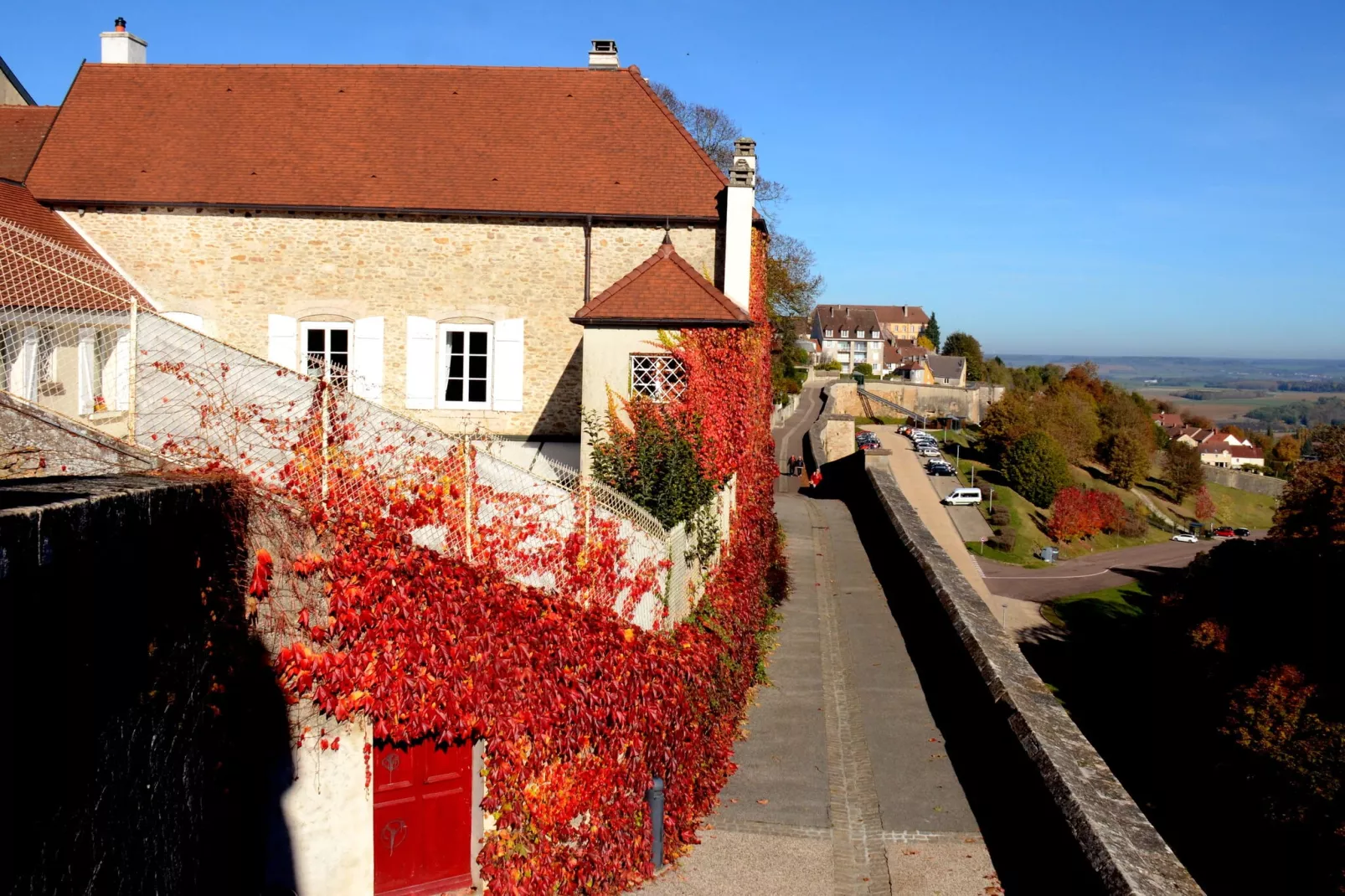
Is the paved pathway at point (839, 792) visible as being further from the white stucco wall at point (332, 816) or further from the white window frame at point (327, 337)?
the white window frame at point (327, 337)

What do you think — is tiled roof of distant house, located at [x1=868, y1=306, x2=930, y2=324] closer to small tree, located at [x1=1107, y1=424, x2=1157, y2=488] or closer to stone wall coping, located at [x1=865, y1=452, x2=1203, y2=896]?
small tree, located at [x1=1107, y1=424, x2=1157, y2=488]

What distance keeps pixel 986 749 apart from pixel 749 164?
9.62 metres

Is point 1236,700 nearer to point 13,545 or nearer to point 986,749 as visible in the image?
point 986,749

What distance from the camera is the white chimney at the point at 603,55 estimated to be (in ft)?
63.7

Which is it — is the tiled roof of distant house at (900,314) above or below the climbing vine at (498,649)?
above

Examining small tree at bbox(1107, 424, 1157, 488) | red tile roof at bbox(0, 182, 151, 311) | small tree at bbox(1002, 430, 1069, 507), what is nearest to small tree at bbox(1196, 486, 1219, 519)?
small tree at bbox(1107, 424, 1157, 488)

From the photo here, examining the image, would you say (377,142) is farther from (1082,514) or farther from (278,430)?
(1082,514)

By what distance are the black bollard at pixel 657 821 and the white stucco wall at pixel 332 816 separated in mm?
2199

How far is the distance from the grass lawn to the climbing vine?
131 ft

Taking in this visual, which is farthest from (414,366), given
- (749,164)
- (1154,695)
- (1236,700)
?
(1154,695)

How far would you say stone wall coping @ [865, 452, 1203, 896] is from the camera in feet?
23.1

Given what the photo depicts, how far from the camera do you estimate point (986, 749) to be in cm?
1022

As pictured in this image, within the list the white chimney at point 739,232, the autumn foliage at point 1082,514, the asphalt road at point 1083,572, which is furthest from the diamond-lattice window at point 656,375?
the autumn foliage at point 1082,514

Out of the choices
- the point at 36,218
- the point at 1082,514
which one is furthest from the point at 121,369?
the point at 1082,514
